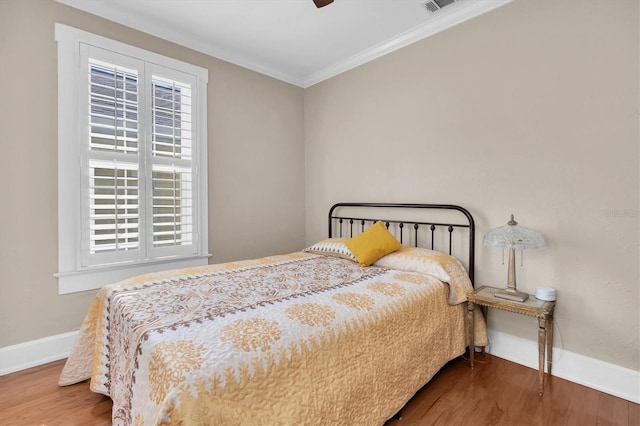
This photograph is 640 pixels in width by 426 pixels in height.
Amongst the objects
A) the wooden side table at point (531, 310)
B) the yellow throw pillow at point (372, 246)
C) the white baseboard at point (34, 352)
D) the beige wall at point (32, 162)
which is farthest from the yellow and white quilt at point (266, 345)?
the beige wall at point (32, 162)

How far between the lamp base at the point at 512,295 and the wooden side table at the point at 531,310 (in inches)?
1.1

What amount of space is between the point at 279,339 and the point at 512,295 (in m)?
1.71

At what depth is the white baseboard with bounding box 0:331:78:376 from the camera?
2.15 m

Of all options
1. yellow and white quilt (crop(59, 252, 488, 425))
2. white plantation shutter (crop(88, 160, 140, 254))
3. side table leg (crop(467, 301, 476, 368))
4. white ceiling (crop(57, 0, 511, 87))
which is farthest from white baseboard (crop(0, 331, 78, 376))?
side table leg (crop(467, 301, 476, 368))

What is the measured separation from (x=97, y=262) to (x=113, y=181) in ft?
2.18

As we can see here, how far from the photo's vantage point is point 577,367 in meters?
2.04

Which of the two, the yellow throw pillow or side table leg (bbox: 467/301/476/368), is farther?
the yellow throw pillow

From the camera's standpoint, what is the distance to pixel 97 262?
8.09ft

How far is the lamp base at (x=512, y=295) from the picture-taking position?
6.77ft

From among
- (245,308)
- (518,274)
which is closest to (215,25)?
(245,308)

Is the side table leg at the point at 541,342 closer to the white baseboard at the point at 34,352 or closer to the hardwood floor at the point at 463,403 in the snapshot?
the hardwood floor at the point at 463,403

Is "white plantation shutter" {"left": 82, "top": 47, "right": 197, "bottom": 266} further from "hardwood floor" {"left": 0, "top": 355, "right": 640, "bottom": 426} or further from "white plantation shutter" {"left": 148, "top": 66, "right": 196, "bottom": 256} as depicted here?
"hardwood floor" {"left": 0, "top": 355, "right": 640, "bottom": 426}

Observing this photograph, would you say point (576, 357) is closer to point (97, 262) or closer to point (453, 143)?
point (453, 143)

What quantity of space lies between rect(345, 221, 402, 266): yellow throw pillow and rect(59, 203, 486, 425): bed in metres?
0.02
